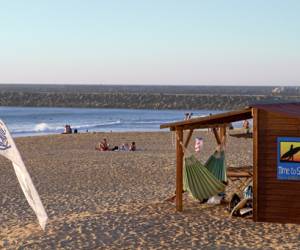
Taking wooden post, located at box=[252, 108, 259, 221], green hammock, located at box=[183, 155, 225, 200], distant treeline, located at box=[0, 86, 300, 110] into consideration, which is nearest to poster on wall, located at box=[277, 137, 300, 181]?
wooden post, located at box=[252, 108, 259, 221]

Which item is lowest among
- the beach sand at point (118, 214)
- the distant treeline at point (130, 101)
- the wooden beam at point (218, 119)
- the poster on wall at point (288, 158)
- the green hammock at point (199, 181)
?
Answer: the distant treeline at point (130, 101)

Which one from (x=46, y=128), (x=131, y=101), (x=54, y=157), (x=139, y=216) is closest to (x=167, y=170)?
(x=54, y=157)

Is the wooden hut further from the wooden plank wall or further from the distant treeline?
the distant treeline

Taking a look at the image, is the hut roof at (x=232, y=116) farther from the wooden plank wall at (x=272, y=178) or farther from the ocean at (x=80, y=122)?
the ocean at (x=80, y=122)

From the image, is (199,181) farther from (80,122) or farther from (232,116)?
(80,122)

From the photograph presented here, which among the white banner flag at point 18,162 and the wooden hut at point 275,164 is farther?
the wooden hut at point 275,164

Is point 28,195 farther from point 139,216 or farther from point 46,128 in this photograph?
point 46,128

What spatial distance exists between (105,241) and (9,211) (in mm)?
3260

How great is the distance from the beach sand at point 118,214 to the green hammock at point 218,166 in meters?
0.60

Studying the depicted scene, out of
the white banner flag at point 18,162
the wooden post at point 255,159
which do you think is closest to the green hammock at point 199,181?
the wooden post at point 255,159

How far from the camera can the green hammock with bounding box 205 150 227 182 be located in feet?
36.8

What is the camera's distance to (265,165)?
31.4 ft

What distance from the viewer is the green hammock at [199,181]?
414 inches

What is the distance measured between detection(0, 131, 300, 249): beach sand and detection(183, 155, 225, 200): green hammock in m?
0.28
